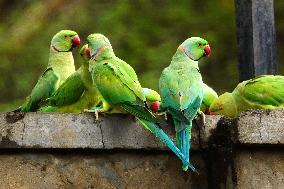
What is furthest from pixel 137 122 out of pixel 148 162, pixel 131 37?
pixel 131 37

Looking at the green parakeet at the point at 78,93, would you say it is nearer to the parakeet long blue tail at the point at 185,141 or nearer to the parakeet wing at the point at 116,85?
the parakeet wing at the point at 116,85

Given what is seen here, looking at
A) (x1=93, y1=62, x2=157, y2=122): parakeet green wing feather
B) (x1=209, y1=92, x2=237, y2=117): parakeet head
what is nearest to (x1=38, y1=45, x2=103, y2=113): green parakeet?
(x1=93, y1=62, x2=157, y2=122): parakeet green wing feather

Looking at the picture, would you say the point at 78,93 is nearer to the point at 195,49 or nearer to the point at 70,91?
the point at 70,91

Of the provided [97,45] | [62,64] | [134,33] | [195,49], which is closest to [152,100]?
[195,49]

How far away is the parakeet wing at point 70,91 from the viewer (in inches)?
188

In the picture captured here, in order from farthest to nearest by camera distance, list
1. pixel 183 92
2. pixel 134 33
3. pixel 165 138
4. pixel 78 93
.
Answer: pixel 134 33
pixel 78 93
pixel 183 92
pixel 165 138

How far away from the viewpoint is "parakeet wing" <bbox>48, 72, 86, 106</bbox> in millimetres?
4785

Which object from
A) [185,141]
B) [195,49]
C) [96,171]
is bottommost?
[96,171]

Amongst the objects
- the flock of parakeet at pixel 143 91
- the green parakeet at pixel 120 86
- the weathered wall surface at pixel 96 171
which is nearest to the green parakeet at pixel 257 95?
the flock of parakeet at pixel 143 91

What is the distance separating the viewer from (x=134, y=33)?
10.4 m

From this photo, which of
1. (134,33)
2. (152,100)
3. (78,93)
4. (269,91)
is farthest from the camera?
(134,33)

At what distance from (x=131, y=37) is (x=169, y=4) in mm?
876

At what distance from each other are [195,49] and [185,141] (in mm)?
809

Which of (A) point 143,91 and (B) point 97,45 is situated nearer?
(A) point 143,91
